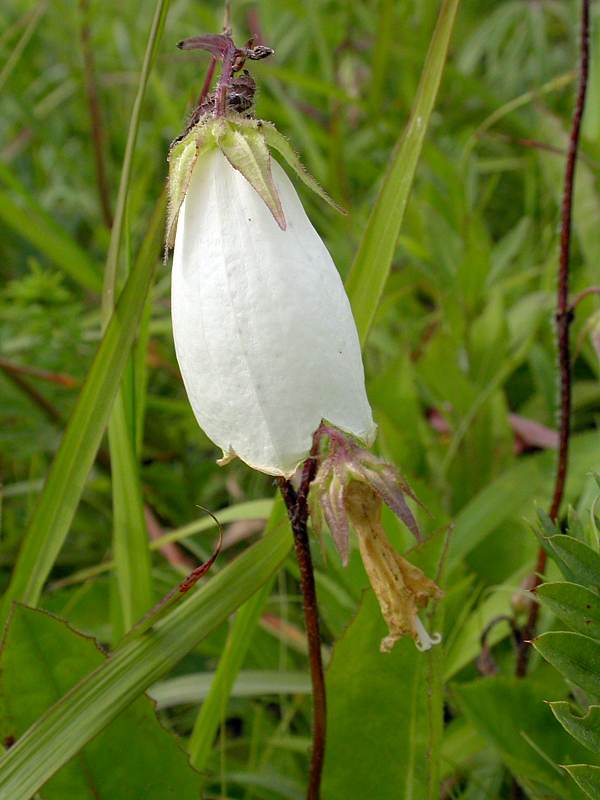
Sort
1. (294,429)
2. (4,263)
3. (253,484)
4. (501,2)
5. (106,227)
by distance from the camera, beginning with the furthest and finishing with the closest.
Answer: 1. (501,2)
2. (4,263)
3. (106,227)
4. (253,484)
5. (294,429)

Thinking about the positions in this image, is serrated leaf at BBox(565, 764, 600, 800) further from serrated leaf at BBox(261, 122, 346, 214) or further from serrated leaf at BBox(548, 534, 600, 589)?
serrated leaf at BBox(261, 122, 346, 214)

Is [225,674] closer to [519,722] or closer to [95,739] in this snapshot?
[95,739]

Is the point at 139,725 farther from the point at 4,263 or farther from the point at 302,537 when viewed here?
the point at 4,263

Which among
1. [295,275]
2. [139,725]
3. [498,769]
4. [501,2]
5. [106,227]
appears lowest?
[498,769]

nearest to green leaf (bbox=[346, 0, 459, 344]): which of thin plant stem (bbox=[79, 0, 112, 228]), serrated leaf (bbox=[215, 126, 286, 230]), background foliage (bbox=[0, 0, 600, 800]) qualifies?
background foliage (bbox=[0, 0, 600, 800])

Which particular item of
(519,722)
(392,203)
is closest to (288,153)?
(392,203)

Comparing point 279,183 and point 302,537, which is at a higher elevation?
point 279,183

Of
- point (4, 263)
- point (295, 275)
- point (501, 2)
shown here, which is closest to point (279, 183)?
point (295, 275)
